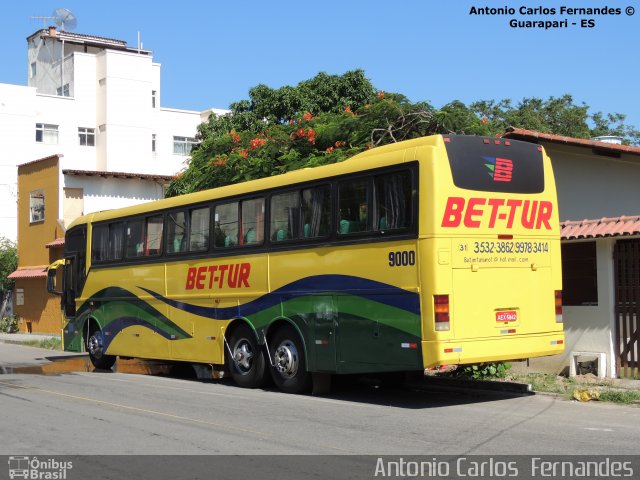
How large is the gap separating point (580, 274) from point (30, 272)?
28.8 metres

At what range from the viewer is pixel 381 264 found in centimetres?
1204

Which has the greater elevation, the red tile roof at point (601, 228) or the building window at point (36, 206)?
the building window at point (36, 206)

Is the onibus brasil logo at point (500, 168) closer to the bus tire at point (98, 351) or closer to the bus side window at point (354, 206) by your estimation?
the bus side window at point (354, 206)

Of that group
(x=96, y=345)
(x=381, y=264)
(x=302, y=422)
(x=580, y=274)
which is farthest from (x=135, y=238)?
(x=580, y=274)

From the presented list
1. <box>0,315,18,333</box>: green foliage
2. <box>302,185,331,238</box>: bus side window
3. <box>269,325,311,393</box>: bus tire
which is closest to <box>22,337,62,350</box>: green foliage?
<box>0,315,18,333</box>: green foliage

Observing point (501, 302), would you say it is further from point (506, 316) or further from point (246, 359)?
point (246, 359)

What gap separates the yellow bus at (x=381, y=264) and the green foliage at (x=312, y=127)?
708cm

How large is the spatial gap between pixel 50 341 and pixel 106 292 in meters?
11.8

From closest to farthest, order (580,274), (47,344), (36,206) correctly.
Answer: (580,274) < (47,344) < (36,206)

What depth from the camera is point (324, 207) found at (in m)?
13.2

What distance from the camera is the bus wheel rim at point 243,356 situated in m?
15.0

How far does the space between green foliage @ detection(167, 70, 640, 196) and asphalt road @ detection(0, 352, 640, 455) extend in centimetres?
915

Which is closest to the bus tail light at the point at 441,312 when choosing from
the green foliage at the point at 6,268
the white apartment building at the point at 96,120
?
the green foliage at the point at 6,268
